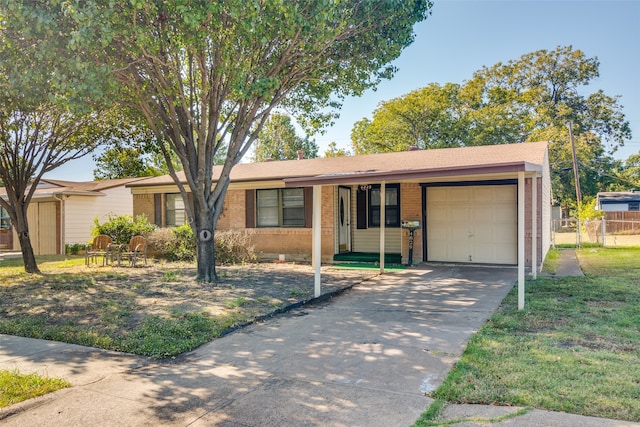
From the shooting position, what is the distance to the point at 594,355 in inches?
189

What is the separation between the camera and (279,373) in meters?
4.64

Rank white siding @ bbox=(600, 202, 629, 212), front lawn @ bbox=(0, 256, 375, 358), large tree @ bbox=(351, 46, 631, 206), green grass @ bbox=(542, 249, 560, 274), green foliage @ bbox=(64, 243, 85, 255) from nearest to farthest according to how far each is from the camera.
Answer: front lawn @ bbox=(0, 256, 375, 358) < green grass @ bbox=(542, 249, 560, 274) < green foliage @ bbox=(64, 243, 85, 255) < large tree @ bbox=(351, 46, 631, 206) < white siding @ bbox=(600, 202, 629, 212)

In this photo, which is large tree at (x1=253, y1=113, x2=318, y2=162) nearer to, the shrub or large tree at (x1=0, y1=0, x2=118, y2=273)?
the shrub

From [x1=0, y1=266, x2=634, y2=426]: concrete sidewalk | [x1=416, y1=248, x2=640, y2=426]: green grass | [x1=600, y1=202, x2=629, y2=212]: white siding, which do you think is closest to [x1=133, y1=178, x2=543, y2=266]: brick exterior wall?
[x1=416, y1=248, x2=640, y2=426]: green grass

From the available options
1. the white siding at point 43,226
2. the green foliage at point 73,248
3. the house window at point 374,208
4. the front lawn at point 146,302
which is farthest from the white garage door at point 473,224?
the white siding at point 43,226

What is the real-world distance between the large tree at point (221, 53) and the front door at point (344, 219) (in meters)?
3.99

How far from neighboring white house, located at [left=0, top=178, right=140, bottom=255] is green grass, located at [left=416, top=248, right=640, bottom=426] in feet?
61.5

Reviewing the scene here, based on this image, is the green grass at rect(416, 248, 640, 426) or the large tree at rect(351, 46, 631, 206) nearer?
the green grass at rect(416, 248, 640, 426)

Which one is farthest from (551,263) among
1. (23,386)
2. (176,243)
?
(23,386)

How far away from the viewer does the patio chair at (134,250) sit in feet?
46.1

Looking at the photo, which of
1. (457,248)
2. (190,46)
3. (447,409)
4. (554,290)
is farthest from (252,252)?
(447,409)

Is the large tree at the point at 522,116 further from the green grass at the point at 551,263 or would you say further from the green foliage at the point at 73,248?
the green foliage at the point at 73,248

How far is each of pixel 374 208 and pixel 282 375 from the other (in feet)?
35.3

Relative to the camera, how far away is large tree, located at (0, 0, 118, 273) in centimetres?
749
